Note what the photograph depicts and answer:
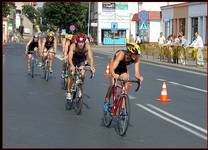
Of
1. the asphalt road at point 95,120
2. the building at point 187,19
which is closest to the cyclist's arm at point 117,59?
the asphalt road at point 95,120

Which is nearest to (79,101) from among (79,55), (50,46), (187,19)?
(79,55)

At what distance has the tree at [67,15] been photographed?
9344cm

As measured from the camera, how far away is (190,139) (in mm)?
8672

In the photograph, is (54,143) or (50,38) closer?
(54,143)

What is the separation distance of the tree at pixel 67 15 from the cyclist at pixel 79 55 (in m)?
80.5

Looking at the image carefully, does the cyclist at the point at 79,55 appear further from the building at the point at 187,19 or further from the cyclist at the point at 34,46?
the building at the point at 187,19

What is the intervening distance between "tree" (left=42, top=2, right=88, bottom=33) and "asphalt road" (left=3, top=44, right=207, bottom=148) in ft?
252

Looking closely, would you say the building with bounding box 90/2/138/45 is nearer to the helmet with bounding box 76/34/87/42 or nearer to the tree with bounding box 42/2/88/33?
the tree with bounding box 42/2/88/33

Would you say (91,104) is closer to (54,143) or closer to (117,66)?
(117,66)

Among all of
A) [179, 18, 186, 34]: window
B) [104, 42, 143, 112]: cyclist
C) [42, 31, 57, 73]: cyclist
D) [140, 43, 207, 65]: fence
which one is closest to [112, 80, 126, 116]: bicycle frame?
[104, 42, 143, 112]: cyclist

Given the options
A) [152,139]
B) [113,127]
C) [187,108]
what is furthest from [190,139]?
[187,108]

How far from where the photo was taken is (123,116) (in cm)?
895

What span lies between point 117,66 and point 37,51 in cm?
1113

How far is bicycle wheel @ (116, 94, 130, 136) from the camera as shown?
8.84 metres
